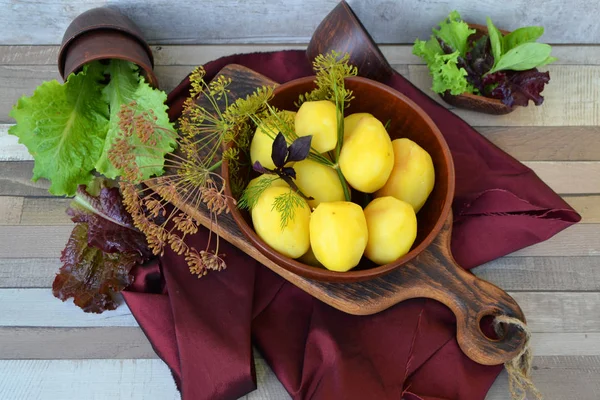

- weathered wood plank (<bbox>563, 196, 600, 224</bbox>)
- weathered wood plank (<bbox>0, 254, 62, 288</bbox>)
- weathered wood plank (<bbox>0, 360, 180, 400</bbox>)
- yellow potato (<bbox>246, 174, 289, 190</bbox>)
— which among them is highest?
yellow potato (<bbox>246, 174, 289, 190</bbox>)

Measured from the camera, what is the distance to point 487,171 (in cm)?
93

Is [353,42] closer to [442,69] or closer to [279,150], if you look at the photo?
[442,69]

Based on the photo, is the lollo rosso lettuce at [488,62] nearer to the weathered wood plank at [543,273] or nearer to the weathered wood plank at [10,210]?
the weathered wood plank at [543,273]

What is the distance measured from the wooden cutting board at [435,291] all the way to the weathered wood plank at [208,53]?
39 cm

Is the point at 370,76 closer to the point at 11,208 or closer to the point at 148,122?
the point at 148,122

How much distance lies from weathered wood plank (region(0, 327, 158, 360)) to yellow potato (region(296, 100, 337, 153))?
451mm

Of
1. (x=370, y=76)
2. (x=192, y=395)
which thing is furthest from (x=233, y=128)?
(x=192, y=395)

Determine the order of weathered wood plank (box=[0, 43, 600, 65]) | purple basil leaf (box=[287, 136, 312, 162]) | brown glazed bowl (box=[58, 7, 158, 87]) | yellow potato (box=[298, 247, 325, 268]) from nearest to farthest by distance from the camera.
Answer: purple basil leaf (box=[287, 136, 312, 162]) < yellow potato (box=[298, 247, 325, 268]) < brown glazed bowl (box=[58, 7, 158, 87]) < weathered wood plank (box=[0, 43, 600, 65])

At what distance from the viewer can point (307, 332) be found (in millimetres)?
833

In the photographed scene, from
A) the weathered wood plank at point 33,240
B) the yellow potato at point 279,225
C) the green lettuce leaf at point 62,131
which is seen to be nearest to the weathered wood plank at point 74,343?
the weathered wood plank at point 33,240

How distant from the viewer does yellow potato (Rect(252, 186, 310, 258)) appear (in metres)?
0.66

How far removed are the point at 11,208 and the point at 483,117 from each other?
2.88ft

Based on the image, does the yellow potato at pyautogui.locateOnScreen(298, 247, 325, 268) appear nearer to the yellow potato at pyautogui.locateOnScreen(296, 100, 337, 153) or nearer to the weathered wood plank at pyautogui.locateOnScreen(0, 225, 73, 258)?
the yellow potato at pyautogui.locateOnScreen(296, 100, 337, 153)

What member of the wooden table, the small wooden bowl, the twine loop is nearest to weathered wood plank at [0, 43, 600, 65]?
the wooden table
